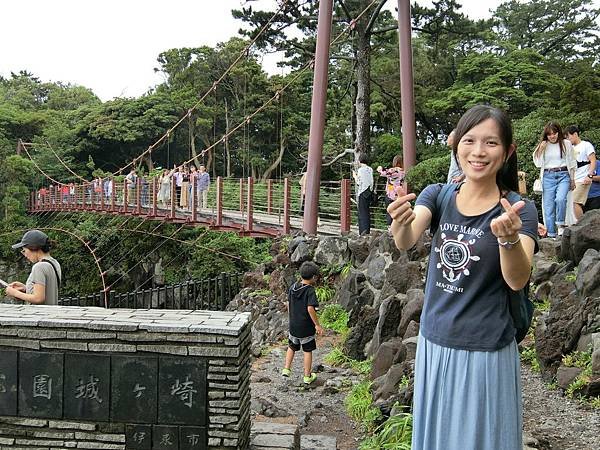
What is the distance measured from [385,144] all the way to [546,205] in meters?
7.89

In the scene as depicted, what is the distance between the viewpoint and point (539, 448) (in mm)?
2357

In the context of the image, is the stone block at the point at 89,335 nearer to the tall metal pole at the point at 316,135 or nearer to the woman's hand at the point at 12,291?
the woman's hand at the point at 12,291

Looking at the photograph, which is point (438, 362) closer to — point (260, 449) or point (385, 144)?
point (260, 449)

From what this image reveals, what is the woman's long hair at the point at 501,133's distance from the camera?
4.54 feet

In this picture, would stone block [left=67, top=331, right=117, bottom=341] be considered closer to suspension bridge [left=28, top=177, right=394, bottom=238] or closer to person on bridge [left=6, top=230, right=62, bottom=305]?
person on bridge [left=6, top=230, right=62, bottom=305]

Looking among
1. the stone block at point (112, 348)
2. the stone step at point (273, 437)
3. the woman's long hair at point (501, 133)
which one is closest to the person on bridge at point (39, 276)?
the stone block at point (112, 348)

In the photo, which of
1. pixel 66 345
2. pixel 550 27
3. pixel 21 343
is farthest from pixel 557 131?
pixel 550 27

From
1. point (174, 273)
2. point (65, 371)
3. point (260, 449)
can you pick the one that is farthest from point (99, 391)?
point (174, 273)

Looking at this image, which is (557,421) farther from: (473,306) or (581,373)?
(473,306)

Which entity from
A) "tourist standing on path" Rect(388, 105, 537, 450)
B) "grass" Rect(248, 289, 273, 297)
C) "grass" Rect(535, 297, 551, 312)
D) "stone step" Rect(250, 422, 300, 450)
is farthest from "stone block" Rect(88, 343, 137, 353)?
"grass" Rect(248, 289, 273, 297)

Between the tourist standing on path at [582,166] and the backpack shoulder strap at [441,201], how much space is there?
3664mm

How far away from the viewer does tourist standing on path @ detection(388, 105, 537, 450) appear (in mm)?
1331

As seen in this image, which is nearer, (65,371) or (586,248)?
(65,371)

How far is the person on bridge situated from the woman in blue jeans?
3617 mm
